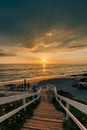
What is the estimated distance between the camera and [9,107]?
7805 mm

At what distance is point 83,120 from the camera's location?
6.41 m

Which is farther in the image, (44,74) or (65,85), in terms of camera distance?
(44,74)

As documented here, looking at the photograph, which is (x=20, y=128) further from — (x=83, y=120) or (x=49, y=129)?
(x=83, y=120)

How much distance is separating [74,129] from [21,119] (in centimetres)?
193

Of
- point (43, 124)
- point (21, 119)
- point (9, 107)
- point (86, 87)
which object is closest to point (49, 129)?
point (43, 124)

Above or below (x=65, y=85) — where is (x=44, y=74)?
above

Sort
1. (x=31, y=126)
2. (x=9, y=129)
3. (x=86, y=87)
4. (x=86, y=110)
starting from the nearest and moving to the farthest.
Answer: (x=86, y=110) < (x=9, y=129) < (x=31, y=126) < (x=86, y=87)

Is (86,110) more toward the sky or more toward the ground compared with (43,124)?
more toward the sky

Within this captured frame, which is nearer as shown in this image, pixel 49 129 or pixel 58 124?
pixel 49 129

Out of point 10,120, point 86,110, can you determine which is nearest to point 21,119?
point 10,120

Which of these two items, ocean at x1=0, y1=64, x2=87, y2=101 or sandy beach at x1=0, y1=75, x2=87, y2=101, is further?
ocean at x1=0, y1=64, x2=87, y2=101

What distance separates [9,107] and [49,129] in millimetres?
2684

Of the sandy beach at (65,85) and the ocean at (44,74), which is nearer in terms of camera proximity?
the sandy beach at (65,85)

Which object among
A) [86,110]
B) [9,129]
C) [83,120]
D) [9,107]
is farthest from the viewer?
[9,107]
